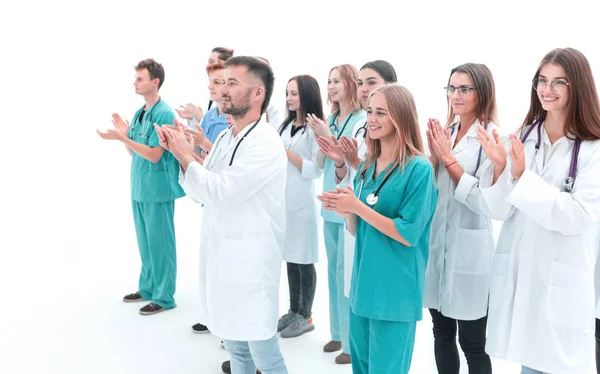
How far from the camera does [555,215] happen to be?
6.15ft

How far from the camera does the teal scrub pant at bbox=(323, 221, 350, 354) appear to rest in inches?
124

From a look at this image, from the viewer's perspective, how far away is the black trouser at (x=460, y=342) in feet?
7.93

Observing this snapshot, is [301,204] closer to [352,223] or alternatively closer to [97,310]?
[352,223]

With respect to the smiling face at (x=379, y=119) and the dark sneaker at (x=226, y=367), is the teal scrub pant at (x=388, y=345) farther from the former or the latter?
the dark sneaker at (x=226, y=367)

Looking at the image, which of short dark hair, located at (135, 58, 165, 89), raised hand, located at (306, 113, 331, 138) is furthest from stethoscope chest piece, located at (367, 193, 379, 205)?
short dark hair, located at (135, 58, 165, 89)

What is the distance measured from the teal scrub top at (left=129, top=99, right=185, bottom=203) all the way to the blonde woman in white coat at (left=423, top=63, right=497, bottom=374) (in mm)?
1988

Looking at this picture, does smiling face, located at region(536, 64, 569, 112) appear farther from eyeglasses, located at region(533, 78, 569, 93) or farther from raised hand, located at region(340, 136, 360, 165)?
raised hand, located at region(340, 136, 360, 165)

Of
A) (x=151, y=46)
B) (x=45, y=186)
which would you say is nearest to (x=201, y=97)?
(x=151, y=46)

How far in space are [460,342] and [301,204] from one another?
1282 millimetres

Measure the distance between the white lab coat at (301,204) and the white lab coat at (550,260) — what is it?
140 cm

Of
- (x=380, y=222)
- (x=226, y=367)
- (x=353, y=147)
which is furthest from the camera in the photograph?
(x=226, y=367)

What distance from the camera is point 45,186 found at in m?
6.44

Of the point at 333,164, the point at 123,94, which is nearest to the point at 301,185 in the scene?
the point at 333,164

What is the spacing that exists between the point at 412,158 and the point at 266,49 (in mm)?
4092
